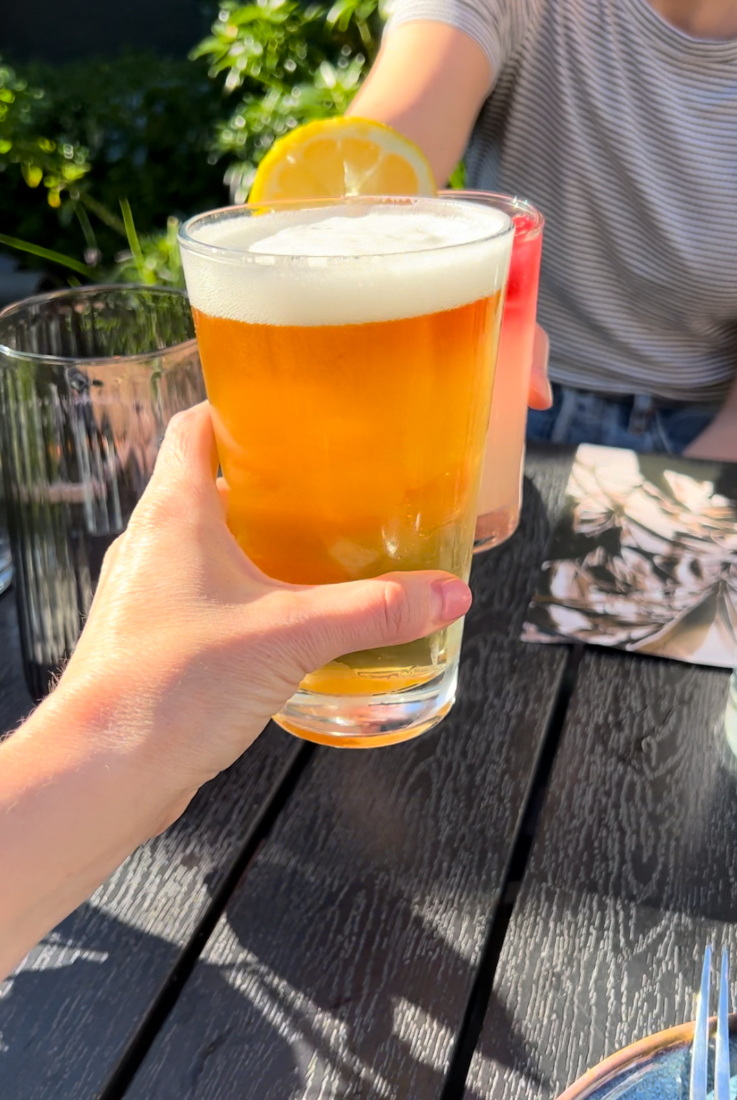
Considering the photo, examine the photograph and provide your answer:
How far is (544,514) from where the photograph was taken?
120 cm

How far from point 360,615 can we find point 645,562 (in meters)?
0.53

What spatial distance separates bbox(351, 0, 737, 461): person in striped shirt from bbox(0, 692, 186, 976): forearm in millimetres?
1182

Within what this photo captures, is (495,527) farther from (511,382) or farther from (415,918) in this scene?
Answer: (415,918)

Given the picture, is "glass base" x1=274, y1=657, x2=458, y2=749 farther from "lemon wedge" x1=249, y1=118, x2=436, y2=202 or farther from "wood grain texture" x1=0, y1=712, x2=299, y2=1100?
"lemon wedge" x1=249, y1=118, x2=436, y2=202

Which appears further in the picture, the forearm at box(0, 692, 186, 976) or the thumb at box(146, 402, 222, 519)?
the thumb at box(146, 402, 222, 519)

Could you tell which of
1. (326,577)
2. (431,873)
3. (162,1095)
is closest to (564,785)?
(431,873)

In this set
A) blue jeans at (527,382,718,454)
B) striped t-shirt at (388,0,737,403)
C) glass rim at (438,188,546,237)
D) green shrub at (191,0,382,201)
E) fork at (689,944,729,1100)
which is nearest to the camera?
fork at (689,944,729,1100)

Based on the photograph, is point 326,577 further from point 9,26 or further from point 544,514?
point 9,26

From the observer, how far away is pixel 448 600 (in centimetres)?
72

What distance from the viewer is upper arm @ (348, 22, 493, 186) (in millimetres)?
1502

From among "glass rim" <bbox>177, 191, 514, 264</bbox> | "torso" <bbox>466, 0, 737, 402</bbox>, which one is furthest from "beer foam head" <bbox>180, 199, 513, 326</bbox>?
"torso" <bbox>466, 0, 737, 402</bbox>

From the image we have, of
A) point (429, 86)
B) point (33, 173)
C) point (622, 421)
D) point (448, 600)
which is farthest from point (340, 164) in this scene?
point (33, 173)

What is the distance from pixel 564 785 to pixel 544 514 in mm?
476

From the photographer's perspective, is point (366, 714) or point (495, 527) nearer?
point (366, 714)
